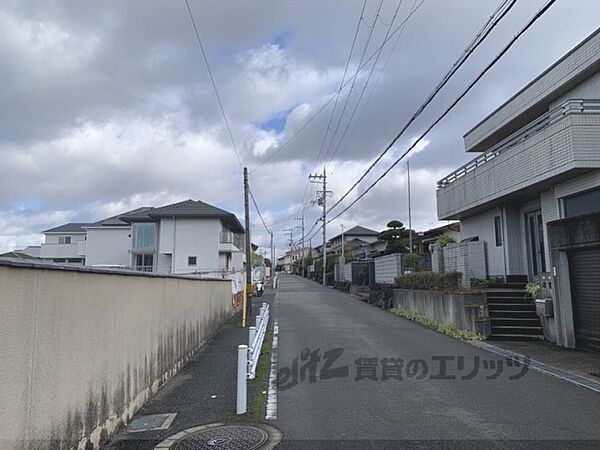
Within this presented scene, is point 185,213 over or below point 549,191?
over

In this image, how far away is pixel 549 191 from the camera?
14.5m

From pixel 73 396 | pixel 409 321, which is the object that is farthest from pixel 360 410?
pixel 409 321

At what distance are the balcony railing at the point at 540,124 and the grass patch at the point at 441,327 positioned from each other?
19.6 ft

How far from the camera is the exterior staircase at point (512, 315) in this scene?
12.5 m

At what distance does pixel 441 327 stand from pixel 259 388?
8338 mm

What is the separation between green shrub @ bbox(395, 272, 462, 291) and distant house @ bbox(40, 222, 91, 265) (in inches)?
1637

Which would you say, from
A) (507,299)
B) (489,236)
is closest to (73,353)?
(507,299)

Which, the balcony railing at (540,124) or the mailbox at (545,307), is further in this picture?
the balcony railing at (540,124)

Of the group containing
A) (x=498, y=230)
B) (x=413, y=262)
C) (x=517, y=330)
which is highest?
(x=498, y=230)

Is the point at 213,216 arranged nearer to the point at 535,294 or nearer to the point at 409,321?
the point at 409,321

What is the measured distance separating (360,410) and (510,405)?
2.02 m

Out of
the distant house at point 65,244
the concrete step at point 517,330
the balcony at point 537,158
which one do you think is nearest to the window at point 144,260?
the distant house at point 65,244

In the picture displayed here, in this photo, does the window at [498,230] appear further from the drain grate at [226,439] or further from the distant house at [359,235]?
the distant house at [359,235]

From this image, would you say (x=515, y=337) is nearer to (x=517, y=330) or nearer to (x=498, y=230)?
(x=517, y=330)
